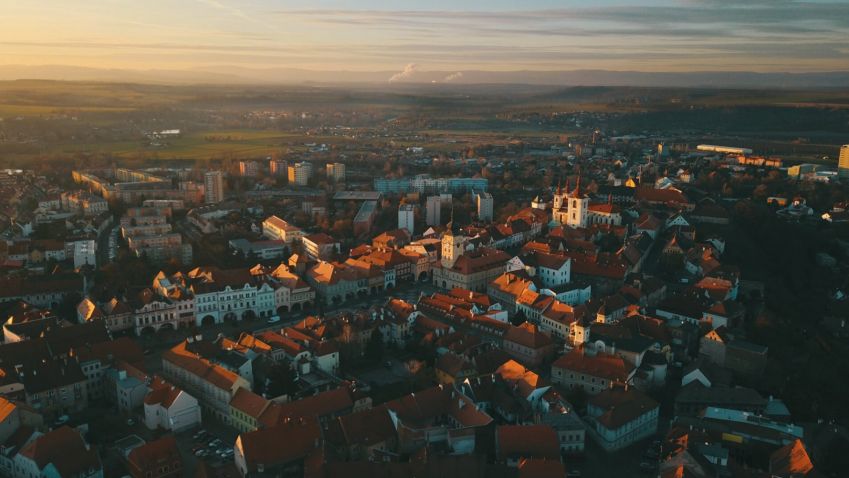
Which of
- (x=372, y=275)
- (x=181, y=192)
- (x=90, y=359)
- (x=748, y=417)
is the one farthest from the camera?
(x=181, y=192)

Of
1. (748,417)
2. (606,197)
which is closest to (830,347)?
(748,417)

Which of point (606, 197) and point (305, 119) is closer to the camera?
point (606, 197)

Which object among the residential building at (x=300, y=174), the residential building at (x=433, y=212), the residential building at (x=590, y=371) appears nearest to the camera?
the residential building at (x=590, y=371)

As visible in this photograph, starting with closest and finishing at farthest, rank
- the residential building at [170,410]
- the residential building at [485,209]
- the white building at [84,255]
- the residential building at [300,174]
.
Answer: the residential building at [170,410]
the white building at [84,255]
the residential building at [485,209]
the residential building at [300,174]

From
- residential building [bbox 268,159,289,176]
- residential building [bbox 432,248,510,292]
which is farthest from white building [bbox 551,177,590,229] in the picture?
residential building [bbox 268,159,289,176]

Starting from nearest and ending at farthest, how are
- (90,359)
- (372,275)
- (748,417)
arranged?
1. (748,417)
2. (90,359)
3. (372,275)

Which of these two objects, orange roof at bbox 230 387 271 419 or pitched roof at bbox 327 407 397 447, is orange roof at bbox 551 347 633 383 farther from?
orange roof at bbox 230 387 271 419

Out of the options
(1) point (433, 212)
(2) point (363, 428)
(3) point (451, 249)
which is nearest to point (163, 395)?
(2) point (363, 428)

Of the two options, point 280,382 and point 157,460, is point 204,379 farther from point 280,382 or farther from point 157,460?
point 157,460

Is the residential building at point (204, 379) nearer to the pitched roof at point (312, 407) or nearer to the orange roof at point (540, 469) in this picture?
the pitched roof at point (312, 407)

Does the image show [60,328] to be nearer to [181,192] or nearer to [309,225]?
[309,225]

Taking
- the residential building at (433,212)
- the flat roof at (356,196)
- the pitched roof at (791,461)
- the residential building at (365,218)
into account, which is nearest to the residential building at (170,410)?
the pitched roof at (791,461)
